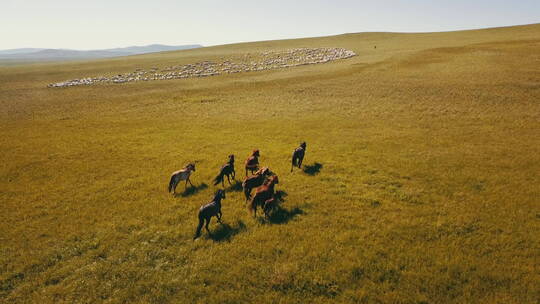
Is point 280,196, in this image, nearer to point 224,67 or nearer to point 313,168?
point 313,168

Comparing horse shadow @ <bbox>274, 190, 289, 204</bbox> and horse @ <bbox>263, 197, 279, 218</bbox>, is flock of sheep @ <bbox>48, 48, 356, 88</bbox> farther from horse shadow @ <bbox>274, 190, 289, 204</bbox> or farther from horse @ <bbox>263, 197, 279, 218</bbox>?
horse @ <bbox>263, 197, 279, 218</bbox>

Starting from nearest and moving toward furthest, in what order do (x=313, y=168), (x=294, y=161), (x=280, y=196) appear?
(x=280, y=196) → (x=294, y=161) → (x=313, y=168)

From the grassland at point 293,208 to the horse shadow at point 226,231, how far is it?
65mm

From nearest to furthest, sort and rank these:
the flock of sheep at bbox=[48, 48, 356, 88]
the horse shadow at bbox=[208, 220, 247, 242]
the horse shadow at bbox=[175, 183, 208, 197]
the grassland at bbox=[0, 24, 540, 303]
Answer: the grassland at bbox=[0, 24, 540, 303] → the horse shadow at bbox=[208, 220, 247, 242] → the horse shadow at bbox=[175, 183, 208, 197] → the flock of sheep at bbox=[48, 48, 356, 88]

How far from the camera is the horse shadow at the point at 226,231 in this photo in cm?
1000

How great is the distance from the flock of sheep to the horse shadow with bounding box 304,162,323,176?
1875 inches

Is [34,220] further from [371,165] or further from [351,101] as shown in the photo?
[351,101]

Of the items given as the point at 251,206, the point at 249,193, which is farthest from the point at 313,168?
the point at 251,206

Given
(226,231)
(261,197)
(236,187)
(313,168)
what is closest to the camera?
(226,231)

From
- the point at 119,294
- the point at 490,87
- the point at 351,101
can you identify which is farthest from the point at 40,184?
the point at 490,87

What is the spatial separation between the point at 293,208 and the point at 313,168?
473cm

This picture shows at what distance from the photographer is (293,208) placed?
464 inches

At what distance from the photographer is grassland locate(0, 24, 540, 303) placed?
8156 millimetres

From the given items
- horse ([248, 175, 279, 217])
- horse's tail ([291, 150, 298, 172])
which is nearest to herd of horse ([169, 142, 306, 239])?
horse ([248, 175, 279, 217])
